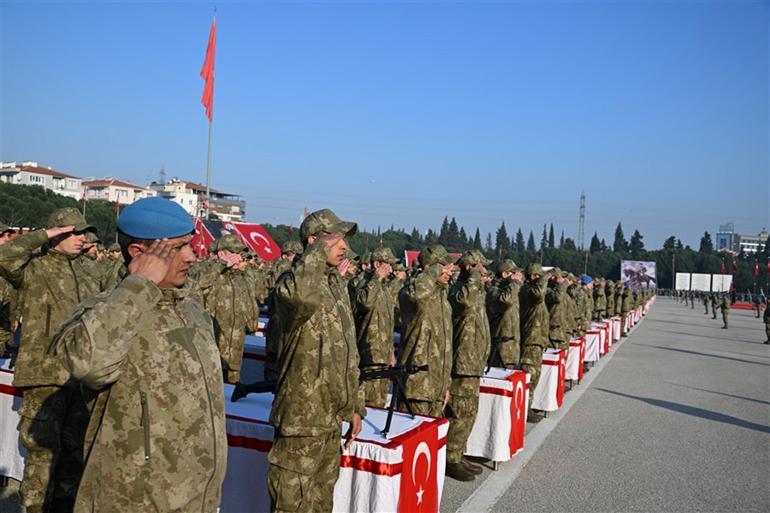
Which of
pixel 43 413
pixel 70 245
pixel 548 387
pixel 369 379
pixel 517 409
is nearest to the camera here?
pixel 43 413

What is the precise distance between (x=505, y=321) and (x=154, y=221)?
23.4ft

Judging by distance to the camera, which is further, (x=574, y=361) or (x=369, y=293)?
(x=574, y=361)

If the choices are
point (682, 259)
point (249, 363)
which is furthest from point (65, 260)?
point (682, 259)

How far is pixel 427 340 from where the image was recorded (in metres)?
6.17

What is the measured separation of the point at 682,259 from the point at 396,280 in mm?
105275

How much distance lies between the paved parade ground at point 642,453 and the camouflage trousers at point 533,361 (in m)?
0.67

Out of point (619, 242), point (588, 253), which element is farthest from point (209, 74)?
point (619, 242)

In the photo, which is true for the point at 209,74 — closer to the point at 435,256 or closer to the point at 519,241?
the point at 435,256

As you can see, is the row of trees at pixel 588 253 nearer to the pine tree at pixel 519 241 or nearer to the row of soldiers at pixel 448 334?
the pine tree at pixel 519 241

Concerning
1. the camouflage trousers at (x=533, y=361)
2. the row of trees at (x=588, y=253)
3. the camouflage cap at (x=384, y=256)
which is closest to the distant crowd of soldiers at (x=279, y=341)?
the camouflage trousers at (x=533, y=361)

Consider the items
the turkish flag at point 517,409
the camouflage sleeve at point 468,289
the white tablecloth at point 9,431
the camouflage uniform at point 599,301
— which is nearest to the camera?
the white tablecloth at point 9,431

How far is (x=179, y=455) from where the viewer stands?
245 cm

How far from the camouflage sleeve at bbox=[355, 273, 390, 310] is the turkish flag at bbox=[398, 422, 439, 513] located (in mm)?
3264

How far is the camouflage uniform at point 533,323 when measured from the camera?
9.93 metres
